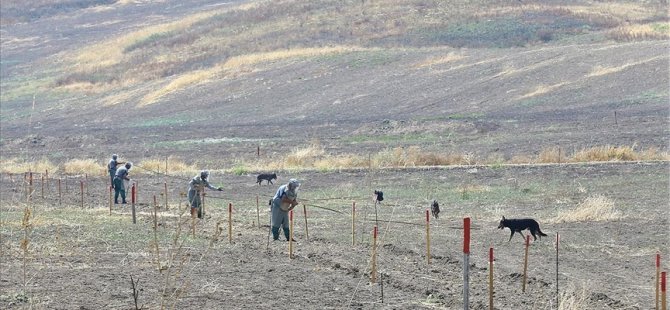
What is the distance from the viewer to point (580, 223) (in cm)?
2467

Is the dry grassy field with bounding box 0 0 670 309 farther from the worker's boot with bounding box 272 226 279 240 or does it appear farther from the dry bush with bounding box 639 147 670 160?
the worker's boot with bounding box 272 226 279 240

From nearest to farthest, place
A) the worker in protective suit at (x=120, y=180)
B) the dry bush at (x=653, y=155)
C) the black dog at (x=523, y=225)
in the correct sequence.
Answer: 1. the black dog at (x=523, y=225)
2. the worker in protective suit at (x=120, y=180)
3. the dry bush at (x=653, y=155)

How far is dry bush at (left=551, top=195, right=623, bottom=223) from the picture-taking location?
25.1 meters

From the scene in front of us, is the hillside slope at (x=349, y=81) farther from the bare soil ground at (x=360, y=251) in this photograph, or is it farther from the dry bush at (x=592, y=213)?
the dry bush at (x=592, y=213)

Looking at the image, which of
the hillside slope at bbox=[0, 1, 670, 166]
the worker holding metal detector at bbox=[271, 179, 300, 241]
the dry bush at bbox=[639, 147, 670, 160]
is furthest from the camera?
the hillside slope at bbox=[0, 1, 670, 166]

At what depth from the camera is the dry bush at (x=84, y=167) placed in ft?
145

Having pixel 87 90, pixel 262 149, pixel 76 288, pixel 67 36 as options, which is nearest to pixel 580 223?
pixel 76 288

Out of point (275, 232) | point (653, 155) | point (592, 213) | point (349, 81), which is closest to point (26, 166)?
point (653, 155)

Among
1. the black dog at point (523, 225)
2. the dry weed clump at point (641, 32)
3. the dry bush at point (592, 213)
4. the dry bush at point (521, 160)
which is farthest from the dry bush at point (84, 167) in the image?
the dry weed clump at point (641, 32)

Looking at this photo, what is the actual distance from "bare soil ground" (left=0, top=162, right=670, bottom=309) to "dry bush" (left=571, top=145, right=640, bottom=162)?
3.06m

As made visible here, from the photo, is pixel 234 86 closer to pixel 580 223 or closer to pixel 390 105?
pixel 390 105

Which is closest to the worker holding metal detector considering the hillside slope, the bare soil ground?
the bare soil ground

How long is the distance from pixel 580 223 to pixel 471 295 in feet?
30.7

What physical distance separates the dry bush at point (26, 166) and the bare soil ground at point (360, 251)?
10414 millimetres
